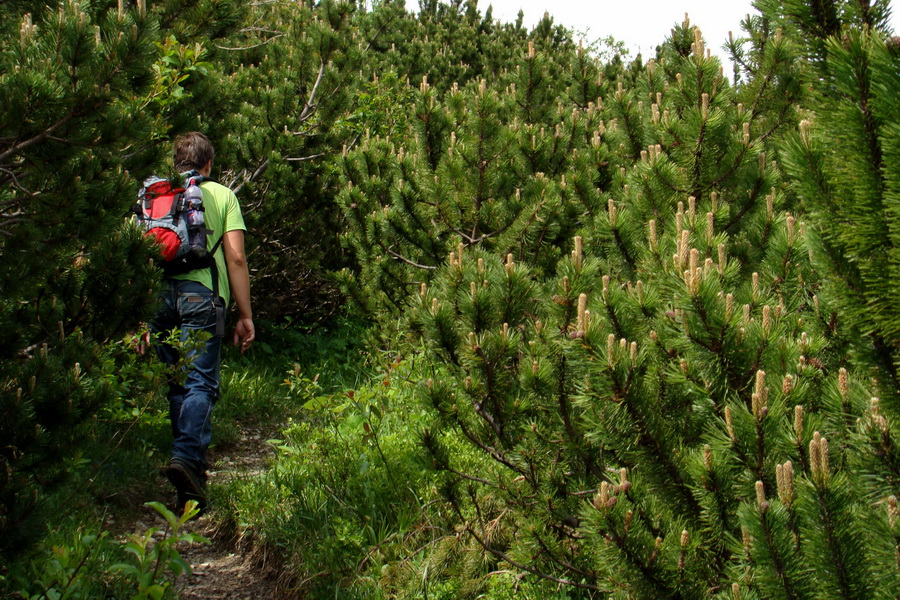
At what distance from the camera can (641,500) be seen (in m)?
2.27

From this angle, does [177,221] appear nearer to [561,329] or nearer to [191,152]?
[191,152]

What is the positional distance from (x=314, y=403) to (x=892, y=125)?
3.57 meters

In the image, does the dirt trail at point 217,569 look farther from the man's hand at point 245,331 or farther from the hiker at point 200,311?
the man's hand at point 245,331

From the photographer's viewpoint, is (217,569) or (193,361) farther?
(193,361)

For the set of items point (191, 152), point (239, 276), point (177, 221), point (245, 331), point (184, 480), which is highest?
point (191, 152)

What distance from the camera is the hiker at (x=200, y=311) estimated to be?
4230 mm

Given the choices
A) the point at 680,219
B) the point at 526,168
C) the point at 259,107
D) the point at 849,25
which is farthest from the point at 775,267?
the point at 259,107

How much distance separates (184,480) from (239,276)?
1.22 m

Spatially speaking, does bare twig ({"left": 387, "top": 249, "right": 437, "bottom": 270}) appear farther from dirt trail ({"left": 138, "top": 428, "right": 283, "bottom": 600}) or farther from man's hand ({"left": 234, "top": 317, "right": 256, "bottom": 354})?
dirt trail ({"left": 138, "top": 428, "right": 283, "bottom": 600})

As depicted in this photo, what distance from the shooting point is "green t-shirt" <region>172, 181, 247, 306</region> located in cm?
436

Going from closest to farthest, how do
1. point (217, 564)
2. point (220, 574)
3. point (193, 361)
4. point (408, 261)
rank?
point (220, 574)
point (217, 564)
point (193, 361)
point (408, 261)

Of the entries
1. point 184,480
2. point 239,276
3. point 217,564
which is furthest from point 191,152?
point 217,564

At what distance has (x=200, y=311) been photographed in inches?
166

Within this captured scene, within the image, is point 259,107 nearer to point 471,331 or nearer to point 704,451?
point 471,331
